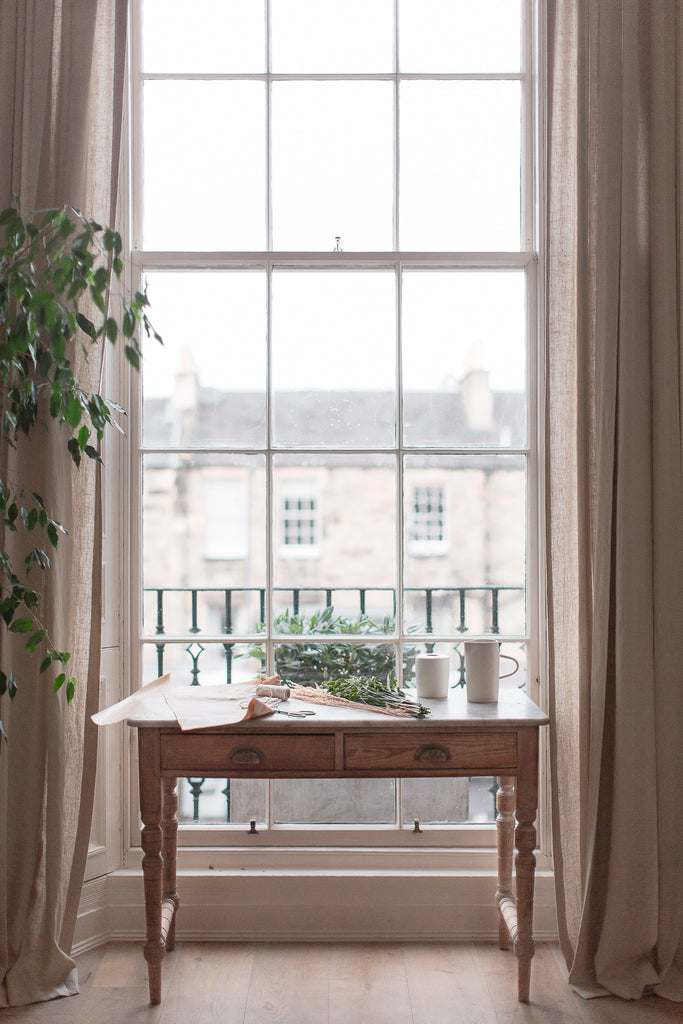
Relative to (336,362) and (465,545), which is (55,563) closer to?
(336,362)

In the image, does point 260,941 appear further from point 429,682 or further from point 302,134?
point 302,134

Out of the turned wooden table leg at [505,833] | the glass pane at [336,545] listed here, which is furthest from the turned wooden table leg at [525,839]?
the glass pane at [336,545]

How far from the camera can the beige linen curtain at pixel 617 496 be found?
2252 millimetres

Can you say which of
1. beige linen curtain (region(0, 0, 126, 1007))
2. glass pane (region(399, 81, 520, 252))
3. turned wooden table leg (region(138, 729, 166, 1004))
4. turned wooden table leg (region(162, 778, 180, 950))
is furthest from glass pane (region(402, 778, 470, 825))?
glass pane (region(399, 81, 520, 252))

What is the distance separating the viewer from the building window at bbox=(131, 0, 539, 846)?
2.65 m

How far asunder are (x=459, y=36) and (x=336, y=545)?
1.65 metres

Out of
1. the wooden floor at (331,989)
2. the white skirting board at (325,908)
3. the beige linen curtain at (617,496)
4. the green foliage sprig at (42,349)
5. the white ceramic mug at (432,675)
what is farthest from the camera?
the white skirting board at (325,908)

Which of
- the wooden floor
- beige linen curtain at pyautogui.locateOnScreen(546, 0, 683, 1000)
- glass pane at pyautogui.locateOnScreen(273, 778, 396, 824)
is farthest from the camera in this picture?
glass pane at pyautogui.locateOnScreen(273, 778, 396, 824)

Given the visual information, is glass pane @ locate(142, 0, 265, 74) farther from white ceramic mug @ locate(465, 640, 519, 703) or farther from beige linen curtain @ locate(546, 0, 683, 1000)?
white ceramic mug @ locate(465, 640, 519, 703)

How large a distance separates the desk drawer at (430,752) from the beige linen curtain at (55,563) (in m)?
0.75

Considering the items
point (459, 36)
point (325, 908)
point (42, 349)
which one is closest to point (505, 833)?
point (325, 908)

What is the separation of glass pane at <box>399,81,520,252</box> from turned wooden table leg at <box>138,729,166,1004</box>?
5.50 feet

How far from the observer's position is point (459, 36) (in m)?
2.68

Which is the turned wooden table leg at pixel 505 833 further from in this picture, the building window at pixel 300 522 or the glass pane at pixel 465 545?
the building window at pixel 300 522
